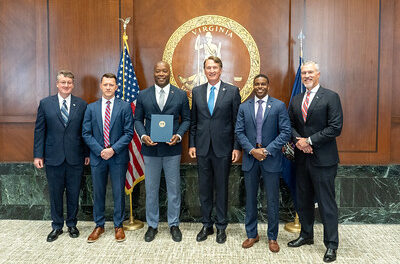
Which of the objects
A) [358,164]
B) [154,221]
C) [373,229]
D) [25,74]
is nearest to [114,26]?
[25,74]

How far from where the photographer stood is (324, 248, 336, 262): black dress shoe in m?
2.90

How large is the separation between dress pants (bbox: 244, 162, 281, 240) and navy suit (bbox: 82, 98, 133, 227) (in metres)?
1.32

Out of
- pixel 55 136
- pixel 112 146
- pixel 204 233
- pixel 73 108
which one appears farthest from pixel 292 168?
pixel 55 136

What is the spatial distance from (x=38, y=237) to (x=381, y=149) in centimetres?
414

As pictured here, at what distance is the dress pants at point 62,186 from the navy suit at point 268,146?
1806mm

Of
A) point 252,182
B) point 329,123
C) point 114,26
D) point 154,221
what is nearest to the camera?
point 329,123

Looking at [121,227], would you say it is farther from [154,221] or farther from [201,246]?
[201,246]

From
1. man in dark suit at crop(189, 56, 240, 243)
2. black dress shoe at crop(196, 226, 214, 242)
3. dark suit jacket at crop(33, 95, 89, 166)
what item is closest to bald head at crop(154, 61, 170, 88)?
man in dark suit at crop(189, 56, 240, 243)

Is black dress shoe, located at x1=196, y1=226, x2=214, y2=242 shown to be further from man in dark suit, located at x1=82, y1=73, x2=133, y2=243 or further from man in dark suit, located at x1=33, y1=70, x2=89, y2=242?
man in dark suit, located at x1=33, y1=70, x2=89, y2=242

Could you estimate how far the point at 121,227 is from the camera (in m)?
3.44

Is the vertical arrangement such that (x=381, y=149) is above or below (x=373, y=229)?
above

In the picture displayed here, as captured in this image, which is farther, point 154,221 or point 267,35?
point 267,35

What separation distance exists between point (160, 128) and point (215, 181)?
805 mm

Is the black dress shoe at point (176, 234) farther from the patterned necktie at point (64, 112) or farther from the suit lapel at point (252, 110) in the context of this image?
the patterned necktie at point (64, 112)
